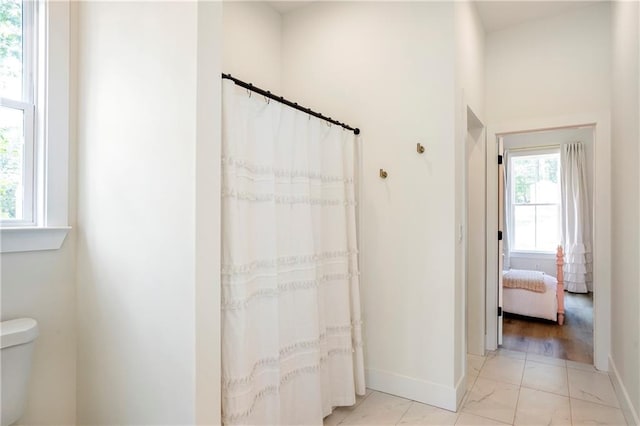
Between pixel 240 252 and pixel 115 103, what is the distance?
0.89 m

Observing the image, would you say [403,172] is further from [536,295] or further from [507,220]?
[507,220]

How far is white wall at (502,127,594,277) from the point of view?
5.59 m

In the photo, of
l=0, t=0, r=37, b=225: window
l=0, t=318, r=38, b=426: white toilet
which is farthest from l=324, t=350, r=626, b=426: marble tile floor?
l=0, t=0, r=37, b=225: window

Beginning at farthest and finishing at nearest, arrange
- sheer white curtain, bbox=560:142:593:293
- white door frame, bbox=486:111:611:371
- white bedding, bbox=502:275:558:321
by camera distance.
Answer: sheer white curtain, bbox=560:142:593:293 → white bedding, bbox=502:275:558:321 → white door frame, bbox=486:111:611:371

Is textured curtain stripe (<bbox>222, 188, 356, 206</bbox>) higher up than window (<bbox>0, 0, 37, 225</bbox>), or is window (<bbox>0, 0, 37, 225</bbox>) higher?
window (<bbox>0, 0, 37, 225</bbox>)

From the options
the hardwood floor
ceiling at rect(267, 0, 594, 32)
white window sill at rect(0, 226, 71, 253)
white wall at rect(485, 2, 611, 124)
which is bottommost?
the hardwood floor

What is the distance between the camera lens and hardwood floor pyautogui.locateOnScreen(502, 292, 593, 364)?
3244 millimetres

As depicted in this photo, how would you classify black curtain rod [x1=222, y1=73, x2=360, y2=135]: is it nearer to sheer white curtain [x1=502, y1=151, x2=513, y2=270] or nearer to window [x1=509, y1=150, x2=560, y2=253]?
sheer white curtain [x1=502, y1=151, x2=513, y2=270]

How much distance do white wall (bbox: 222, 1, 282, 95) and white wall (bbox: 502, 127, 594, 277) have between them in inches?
168

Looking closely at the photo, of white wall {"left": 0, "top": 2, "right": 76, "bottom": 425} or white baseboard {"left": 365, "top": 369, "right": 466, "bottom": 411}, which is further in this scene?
white baseboard {"left": 365, "top": 369, "right": 466, "bottom": 411}

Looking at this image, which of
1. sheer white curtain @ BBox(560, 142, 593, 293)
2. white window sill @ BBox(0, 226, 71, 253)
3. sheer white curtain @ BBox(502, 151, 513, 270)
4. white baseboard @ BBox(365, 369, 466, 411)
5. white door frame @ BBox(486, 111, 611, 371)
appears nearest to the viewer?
white window sill @ BBox(0, 226, 71, 253)

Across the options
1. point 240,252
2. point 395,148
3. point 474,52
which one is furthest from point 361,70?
point 240,252

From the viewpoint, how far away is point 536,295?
4.09 m

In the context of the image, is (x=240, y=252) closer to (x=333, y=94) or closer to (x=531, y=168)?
(x=333, y=94)
